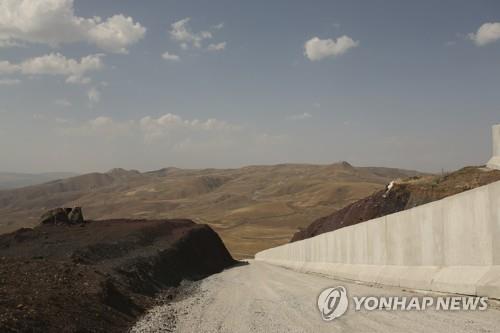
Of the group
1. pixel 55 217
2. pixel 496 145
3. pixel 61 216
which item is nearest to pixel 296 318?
pixel 496 145

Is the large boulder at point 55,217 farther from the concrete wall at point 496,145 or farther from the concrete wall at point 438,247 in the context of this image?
the concrete wall at point 496,145

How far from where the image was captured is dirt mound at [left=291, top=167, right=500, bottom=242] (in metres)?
36.4

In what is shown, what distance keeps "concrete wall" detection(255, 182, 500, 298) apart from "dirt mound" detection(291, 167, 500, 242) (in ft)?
65.2

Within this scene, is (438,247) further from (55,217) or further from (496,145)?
(55,217)

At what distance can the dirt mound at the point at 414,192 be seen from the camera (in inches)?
1433

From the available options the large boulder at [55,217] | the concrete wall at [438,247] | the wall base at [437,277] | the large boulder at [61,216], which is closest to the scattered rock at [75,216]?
the large boulder at [61,216]

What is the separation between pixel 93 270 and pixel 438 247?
12.6 meters

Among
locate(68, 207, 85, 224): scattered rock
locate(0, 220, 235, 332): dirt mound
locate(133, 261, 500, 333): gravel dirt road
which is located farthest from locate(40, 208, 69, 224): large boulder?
locate(133, 261, 500, 333): gravel dirt road

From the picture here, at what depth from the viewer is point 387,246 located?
637 inches

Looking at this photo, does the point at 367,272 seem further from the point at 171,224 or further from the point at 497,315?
the point at 171,224

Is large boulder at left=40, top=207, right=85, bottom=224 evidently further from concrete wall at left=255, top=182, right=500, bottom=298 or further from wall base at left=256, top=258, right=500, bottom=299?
wall base at left=256, top=258, right=500, bottom=299

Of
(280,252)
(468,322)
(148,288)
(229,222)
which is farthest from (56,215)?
(229,222)

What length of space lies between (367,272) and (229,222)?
137790 mm

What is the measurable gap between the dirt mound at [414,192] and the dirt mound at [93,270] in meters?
14.6
